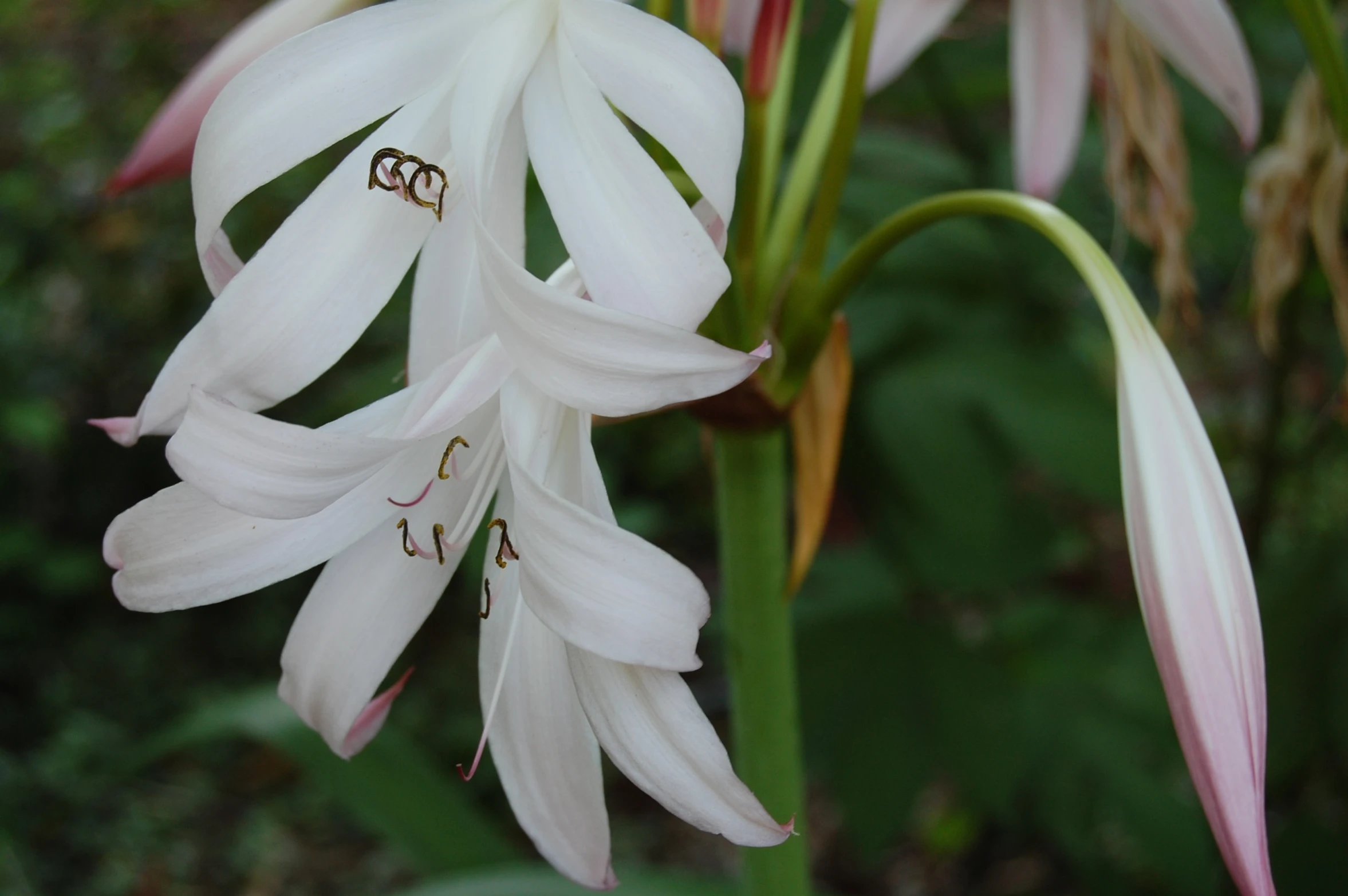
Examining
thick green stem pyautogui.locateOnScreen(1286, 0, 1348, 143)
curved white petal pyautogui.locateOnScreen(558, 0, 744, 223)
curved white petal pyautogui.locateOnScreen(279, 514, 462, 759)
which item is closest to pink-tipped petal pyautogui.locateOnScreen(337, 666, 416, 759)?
curved white petal pyautogui.locateOnScreen(279, 514, 462, 759)

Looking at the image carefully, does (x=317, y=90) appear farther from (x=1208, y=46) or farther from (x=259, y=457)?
(x=1208, y=46)

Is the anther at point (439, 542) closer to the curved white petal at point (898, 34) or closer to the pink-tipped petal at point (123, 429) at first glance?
the pink-tipped petal at point (123, 429)

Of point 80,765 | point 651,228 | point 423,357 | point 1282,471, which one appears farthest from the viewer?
point 80,765

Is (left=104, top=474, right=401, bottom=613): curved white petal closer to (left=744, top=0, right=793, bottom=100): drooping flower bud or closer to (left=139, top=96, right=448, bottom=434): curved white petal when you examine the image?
(left=139, top=96, right=448, bottom=434): curved white petal

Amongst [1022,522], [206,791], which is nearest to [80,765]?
[206,791]

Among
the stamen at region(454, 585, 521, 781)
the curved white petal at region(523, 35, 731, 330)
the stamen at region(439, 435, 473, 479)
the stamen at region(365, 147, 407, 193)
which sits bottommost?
the stamen at region(454, 585, 521, 781)

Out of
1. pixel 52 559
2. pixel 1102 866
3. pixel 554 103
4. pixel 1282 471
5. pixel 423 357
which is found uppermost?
pixel 554 103

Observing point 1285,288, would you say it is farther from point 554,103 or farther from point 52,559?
point 52,559
